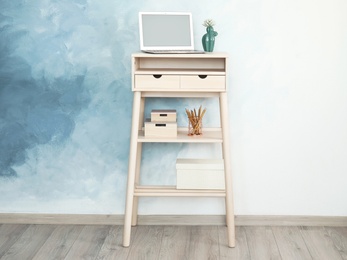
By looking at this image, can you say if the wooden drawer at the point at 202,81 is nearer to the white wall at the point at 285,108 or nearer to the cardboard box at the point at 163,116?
the cardboard box at the point at 163,116

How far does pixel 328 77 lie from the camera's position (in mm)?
3078

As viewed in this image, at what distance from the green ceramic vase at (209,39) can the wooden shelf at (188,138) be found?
16.9 inches

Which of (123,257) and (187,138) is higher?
(187,138)

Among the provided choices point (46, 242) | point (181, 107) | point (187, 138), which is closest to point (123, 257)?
point (46, 242)

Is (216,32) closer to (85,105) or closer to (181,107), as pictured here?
(181,107)

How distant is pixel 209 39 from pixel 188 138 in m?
0.50

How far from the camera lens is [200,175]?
2.92m

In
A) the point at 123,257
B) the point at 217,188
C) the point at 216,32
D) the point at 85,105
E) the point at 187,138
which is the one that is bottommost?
the point at 123,257

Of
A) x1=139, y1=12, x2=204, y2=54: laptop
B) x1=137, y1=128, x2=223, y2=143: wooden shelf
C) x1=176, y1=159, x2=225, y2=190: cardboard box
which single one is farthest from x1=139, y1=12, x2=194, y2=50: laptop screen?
x1=176, y1=159, x2=225, y2=190: cardboard box

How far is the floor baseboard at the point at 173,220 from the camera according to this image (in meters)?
3.20

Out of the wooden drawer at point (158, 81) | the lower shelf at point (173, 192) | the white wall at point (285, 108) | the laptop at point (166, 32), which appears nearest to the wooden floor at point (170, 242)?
the white wall at point (285, 108)

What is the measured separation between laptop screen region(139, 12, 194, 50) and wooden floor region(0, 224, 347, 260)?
973 mm

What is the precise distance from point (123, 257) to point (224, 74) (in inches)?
39.1

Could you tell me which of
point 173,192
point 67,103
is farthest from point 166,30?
point 173,192
